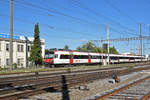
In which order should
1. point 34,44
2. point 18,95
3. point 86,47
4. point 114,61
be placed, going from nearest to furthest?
1. point 18,95
2. point 34,44
3. point 114,61
4. point 86,47

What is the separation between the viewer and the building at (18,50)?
3878 cm

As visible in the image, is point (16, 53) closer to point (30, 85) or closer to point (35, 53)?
point (35, 53)

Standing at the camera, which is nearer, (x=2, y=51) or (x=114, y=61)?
(x=2, y=51)

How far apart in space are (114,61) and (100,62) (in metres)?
6.27

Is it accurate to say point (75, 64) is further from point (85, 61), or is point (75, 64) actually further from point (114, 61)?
point (114, 61)

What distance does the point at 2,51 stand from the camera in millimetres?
38625

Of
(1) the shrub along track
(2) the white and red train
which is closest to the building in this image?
(2) the white and red train

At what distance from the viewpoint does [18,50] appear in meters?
42.2

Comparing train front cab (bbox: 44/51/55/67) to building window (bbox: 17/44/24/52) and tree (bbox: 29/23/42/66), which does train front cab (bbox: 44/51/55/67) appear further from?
building window (bbox: 17/44/24/52)

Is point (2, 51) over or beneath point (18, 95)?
over

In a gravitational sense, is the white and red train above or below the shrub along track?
above

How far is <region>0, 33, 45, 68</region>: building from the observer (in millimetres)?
38781

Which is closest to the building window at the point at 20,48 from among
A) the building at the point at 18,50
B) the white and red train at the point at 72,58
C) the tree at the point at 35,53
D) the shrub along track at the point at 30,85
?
the building at the point at 18,50

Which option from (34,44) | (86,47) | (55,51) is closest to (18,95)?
(55,51)
